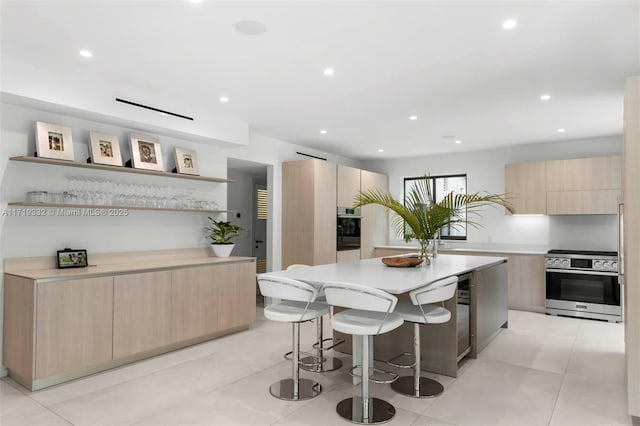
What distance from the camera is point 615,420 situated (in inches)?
109

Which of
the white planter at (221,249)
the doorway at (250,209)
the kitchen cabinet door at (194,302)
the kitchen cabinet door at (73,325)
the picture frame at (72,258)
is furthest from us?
the doorway at (250,209)

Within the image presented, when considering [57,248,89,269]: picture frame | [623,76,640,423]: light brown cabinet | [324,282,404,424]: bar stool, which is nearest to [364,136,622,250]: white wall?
[623,76,640,423]: light brown cabinet

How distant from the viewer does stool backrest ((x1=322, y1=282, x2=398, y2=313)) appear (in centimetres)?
255

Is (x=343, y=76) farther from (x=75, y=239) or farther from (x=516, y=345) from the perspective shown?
(x=516, y=345)

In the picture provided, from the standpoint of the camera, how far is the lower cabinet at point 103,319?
326cm

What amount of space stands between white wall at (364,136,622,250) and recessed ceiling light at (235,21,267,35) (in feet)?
18.2

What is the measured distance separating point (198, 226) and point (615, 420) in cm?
443

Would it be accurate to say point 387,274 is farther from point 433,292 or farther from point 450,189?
point 450,189

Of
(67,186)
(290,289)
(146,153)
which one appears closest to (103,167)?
(67,186)

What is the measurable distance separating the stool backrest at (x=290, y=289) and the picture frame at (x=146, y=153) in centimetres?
225

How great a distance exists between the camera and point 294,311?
120 inches

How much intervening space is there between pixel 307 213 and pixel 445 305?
3.04 meters

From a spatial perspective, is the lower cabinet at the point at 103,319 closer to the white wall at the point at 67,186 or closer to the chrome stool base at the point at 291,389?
the white wall at the point at 67,186

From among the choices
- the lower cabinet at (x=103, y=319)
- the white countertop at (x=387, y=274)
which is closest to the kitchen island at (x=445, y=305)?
the white countertop at (x=387, y=274)
